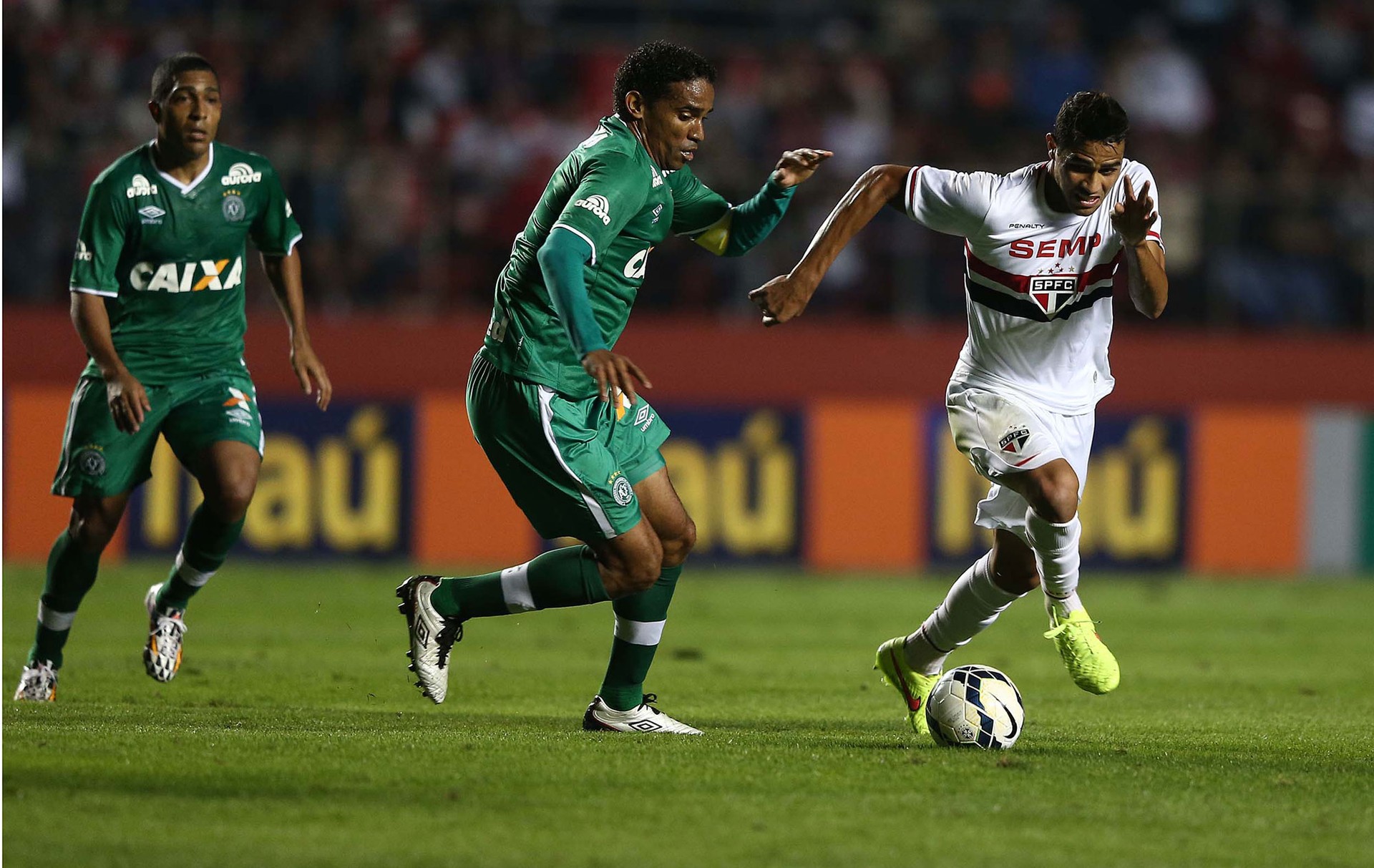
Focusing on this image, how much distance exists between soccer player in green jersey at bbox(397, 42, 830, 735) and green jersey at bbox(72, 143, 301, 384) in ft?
4.96

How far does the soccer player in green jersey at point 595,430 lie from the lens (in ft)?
19.7

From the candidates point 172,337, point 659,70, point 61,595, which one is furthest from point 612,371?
point 61,595

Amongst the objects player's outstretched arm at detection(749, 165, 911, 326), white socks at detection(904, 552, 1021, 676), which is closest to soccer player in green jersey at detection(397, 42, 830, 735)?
player's outstretched arm at detection(749, 165, 911, 326)

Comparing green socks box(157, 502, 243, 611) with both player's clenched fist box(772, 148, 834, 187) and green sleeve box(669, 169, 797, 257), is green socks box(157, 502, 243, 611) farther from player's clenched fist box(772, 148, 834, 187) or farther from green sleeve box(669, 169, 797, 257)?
player's clenched fist box(772, 148, 834, 187)

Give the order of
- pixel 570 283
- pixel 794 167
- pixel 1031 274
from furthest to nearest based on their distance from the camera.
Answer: pixel 794 167, pixel 1031 274, pixel 570 283

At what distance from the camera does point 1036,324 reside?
21.3 ft

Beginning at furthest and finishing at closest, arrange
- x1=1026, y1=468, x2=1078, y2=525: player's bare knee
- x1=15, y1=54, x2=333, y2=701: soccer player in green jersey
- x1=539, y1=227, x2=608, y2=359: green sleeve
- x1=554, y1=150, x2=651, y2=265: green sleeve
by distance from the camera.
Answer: x1=15, y1=54, x2=333, y2=701: soccer player in green jersey
x1=1026, y1=468, x2=1078, y2=525: player's bare knee
x1=554, y1=150, x2=651, y2=265: green sleeve
x1=539, y1=227, x2=608, y2=359: green sleeve

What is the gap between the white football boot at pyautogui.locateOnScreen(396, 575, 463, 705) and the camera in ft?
20.3

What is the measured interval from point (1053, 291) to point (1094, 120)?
2.25ft

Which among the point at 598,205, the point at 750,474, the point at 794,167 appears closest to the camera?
the point at 598,205

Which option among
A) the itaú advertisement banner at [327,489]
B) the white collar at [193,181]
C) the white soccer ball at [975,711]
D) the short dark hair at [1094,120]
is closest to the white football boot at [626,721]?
the white soccer ball at [975,711]

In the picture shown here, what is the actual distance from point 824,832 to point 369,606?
7564 millimetres

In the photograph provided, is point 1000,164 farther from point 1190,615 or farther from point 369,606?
point 369,606

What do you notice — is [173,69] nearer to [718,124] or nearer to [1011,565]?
[1011,565]
